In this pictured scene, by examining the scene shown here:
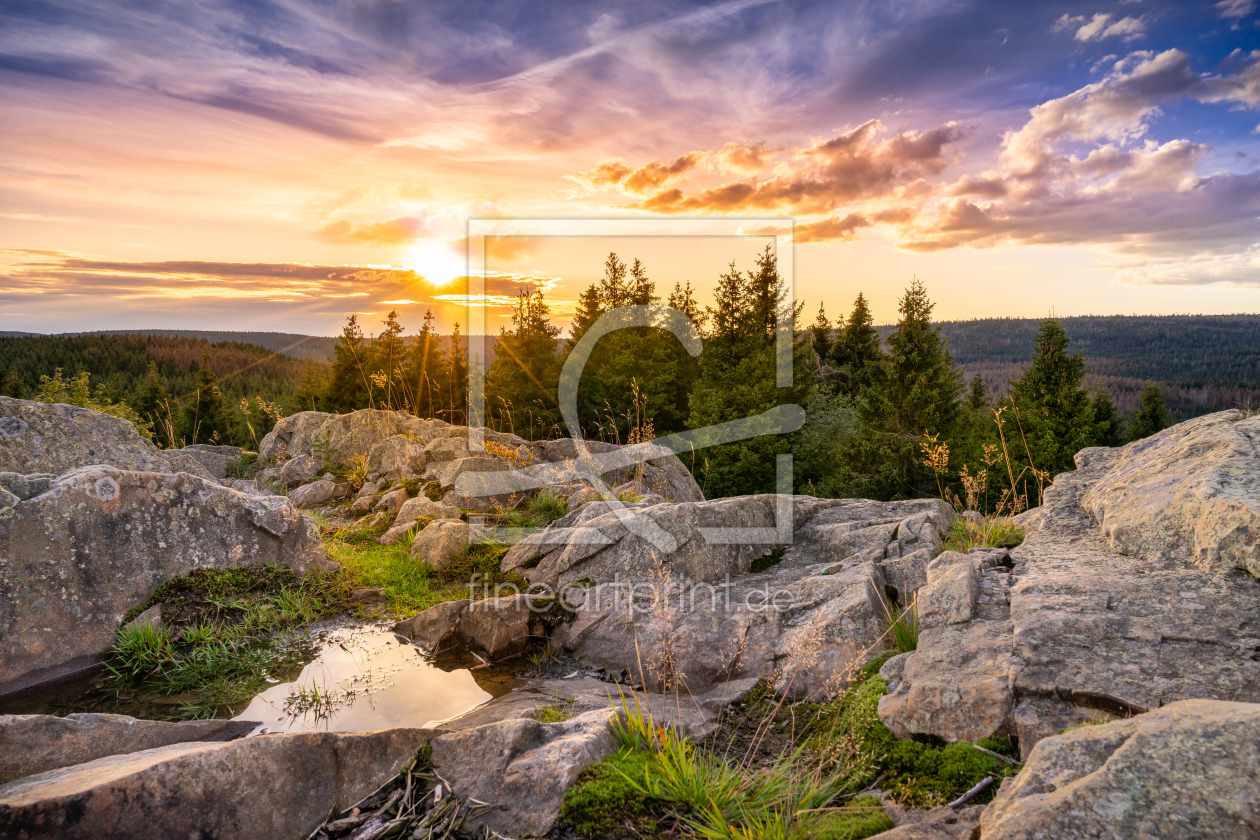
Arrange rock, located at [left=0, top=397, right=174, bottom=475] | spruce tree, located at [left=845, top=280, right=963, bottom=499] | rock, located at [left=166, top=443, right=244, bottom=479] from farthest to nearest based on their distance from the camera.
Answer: spruce tree, located at [left=845, top=280, right=963, bottom=499] → rock, located at [left=166, top=443, right=244, bottom=479] → rock, located at [left=0, top=397, right=174, bottom=475]

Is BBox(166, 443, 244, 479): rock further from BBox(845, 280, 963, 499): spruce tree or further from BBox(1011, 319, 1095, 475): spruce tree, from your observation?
BBox(1011, 319, 1095, 475): spruce tree

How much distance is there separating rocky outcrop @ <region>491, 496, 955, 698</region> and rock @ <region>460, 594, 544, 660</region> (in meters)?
0.34

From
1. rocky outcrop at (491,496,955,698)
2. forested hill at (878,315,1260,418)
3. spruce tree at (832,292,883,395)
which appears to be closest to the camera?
rocky outcrop at (491,496,955,698)

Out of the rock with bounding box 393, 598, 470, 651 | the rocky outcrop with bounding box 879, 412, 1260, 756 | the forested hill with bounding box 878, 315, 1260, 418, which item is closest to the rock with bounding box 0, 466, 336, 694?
the rock with bounding box 393, 598, 470, 651

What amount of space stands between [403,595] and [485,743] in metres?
4.72

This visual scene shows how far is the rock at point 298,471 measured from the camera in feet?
45.8

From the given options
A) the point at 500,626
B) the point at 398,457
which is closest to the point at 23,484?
the point at 500,626

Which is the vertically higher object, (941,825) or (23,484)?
(23,484)

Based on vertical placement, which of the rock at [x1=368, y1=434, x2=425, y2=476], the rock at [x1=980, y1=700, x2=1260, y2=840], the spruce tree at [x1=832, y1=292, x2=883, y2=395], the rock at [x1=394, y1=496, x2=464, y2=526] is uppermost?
the spruce tree at [x1=832, y1=292, x2=883, y2=395]

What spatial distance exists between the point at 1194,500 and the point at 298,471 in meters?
15.5

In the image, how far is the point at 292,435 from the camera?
16422mm

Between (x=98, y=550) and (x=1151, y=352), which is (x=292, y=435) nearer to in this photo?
(x=98, y=550)

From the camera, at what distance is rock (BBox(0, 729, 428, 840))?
2.70m

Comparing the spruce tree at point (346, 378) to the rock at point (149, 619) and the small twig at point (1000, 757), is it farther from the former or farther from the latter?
the small twig at point (1000, 757)
